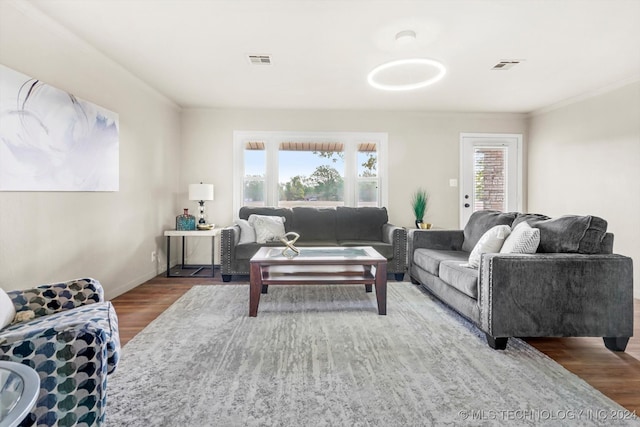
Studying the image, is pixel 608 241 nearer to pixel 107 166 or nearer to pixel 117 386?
pixel 117 386

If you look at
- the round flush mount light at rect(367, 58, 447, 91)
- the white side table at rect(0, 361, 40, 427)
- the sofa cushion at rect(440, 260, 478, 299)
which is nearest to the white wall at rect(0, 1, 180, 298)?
the white side table at rect(0, 361, 40, 427)

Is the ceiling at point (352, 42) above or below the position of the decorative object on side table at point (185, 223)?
above

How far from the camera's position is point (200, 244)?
5023 mm

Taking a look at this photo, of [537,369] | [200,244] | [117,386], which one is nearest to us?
[117,386]

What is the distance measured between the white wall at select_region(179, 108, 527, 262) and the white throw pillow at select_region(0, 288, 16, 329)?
3.42m

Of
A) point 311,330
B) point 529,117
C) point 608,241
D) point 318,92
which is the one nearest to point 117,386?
point 311,330

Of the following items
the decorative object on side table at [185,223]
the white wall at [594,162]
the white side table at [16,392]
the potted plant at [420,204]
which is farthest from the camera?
the potted plant at [420,204]

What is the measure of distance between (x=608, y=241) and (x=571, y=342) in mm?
764

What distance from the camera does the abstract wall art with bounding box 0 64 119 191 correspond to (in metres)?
2.17

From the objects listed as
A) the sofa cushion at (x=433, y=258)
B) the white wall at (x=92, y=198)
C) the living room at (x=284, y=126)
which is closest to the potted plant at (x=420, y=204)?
the living room at (x=284, y=126)

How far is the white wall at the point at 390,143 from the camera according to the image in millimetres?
5027

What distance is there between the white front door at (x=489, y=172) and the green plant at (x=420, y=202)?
1.92ft

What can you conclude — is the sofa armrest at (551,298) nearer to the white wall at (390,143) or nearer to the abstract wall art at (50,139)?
the white wall at (390,143)

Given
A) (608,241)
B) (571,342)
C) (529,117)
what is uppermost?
(529,117)
